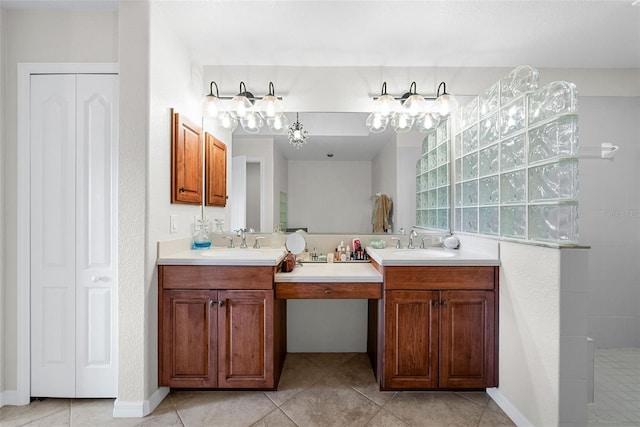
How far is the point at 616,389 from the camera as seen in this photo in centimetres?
204

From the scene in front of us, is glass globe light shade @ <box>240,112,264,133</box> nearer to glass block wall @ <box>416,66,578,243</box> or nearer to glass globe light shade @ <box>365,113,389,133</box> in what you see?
glass globe light shade @ <box>365,113,389,133</box>

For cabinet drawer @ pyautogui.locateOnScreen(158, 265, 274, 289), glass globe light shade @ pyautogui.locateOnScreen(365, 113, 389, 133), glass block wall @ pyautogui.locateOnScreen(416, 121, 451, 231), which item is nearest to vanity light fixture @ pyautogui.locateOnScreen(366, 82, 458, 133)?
glass globe light shade @ pyautogui.locateOnScreen(365, 113, 389, 133)

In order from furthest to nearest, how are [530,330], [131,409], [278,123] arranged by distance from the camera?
→ [278,123]
[131,409]
[530,330]

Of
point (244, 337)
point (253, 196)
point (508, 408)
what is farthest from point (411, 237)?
point (244, 337)

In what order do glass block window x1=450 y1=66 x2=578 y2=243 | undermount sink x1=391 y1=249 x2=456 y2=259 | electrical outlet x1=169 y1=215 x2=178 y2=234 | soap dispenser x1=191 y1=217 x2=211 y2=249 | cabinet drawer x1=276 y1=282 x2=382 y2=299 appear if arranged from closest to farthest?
glass block window x1=450 y1=66 x2=578 y2=243 < cabinet drawer x1=276 y1=282 x2=382 y2=299 < electrical outlet x1=169 y1=215 x2=178 y2=234 < undermount sink x1=391 y1=249 x2=456 y2=259 < soap dispenser x1=191 y1=217 x2=211 y2=249

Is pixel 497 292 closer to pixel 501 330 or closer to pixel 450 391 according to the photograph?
pixel 501 330

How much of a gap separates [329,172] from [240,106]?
91cm

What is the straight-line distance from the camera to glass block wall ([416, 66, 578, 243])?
144 cm

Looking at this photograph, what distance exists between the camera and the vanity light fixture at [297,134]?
255cm

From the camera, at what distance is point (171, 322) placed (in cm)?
186

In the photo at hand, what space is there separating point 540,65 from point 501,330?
2.21 meters

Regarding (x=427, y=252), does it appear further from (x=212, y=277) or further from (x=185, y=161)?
(x=185, y=161)

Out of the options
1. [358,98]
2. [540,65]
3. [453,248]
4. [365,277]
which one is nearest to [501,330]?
[453,248]

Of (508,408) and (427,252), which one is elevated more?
(427,252)
